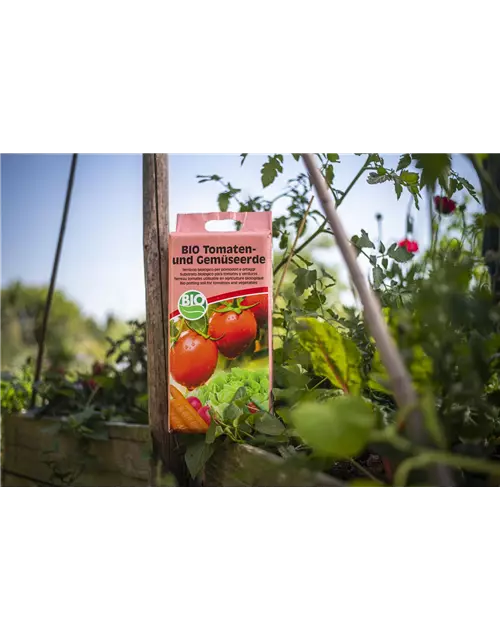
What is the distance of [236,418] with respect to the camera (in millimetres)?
1035

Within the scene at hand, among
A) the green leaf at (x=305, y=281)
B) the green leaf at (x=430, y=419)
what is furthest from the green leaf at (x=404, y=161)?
the green leaf at (x=430, y=419)

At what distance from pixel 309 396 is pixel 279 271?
1.88 ft

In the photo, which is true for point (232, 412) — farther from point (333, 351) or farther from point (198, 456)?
point (333, 351)

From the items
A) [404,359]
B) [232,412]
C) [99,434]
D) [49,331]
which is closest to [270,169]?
[232,412]

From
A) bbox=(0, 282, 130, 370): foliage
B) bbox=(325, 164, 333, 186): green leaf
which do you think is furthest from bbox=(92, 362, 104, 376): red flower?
bbox=(325, 164, 333, 186): green leaf

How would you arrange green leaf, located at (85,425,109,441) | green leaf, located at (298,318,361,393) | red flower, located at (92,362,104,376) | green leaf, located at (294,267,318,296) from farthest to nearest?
red flower, located at (92,362,104,376) < green leaf, located at (85,425,109,441) < green leaf, located at (294,267,318,296) < green leaf, located at (298,318,361,393)

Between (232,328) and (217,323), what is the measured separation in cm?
3

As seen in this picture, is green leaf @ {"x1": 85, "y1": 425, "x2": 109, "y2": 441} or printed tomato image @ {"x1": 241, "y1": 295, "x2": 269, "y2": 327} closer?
printed tomato image @ {"x1": 241, "y1": 295, "x2": 269, "y2": 327}

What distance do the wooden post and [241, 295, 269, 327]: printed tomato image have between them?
0.68 feet

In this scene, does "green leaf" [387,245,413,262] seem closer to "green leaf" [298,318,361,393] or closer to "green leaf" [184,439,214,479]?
"green leaf" [298,318,361,393]

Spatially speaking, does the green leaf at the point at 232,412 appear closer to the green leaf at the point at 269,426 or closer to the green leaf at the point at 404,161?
the green leaf at the point at 269,426

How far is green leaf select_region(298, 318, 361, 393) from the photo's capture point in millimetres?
798

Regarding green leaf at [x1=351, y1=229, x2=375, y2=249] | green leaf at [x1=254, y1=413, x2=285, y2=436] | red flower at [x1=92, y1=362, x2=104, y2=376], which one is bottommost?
green leaf at [x1=254, y1=413, x2=285, y2=436]

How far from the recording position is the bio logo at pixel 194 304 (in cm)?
104
